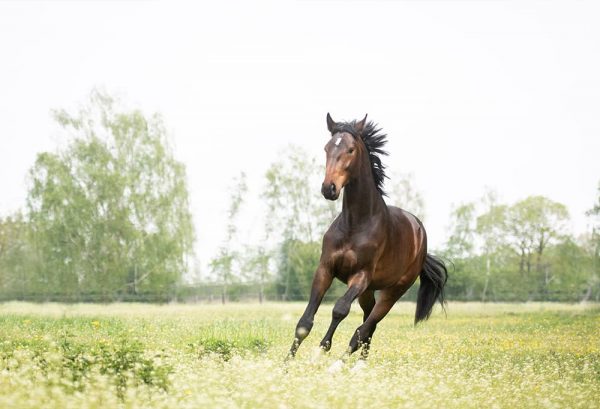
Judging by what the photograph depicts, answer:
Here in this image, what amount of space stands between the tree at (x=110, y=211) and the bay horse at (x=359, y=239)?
3415 cm

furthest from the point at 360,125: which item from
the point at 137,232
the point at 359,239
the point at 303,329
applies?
the point at 137,232

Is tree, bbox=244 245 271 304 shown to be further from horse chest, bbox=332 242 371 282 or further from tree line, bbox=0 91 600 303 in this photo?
horse chest, bbox=332 242 371 282

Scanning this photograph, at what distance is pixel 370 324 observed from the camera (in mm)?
10586

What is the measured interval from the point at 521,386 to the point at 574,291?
4780 centimetres

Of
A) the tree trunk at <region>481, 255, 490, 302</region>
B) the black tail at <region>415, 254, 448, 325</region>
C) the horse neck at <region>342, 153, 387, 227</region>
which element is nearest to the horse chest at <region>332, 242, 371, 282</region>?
the horse neck at <region>342, 153, 387, 227</region>

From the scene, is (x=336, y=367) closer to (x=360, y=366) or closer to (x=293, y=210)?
(x=360, y=366)

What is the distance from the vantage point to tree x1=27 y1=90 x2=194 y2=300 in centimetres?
4472

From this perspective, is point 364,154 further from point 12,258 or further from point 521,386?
point 12,258

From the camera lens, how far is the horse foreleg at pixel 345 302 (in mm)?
9336

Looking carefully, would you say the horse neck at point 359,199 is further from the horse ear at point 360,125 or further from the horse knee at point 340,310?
the horse knee at point 340,310

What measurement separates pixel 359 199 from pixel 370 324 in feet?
6.74

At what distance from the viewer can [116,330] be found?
611 inches

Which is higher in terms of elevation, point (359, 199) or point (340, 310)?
point (359, 199)

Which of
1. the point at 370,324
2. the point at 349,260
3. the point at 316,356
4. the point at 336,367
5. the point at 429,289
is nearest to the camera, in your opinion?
the point at 316,356
